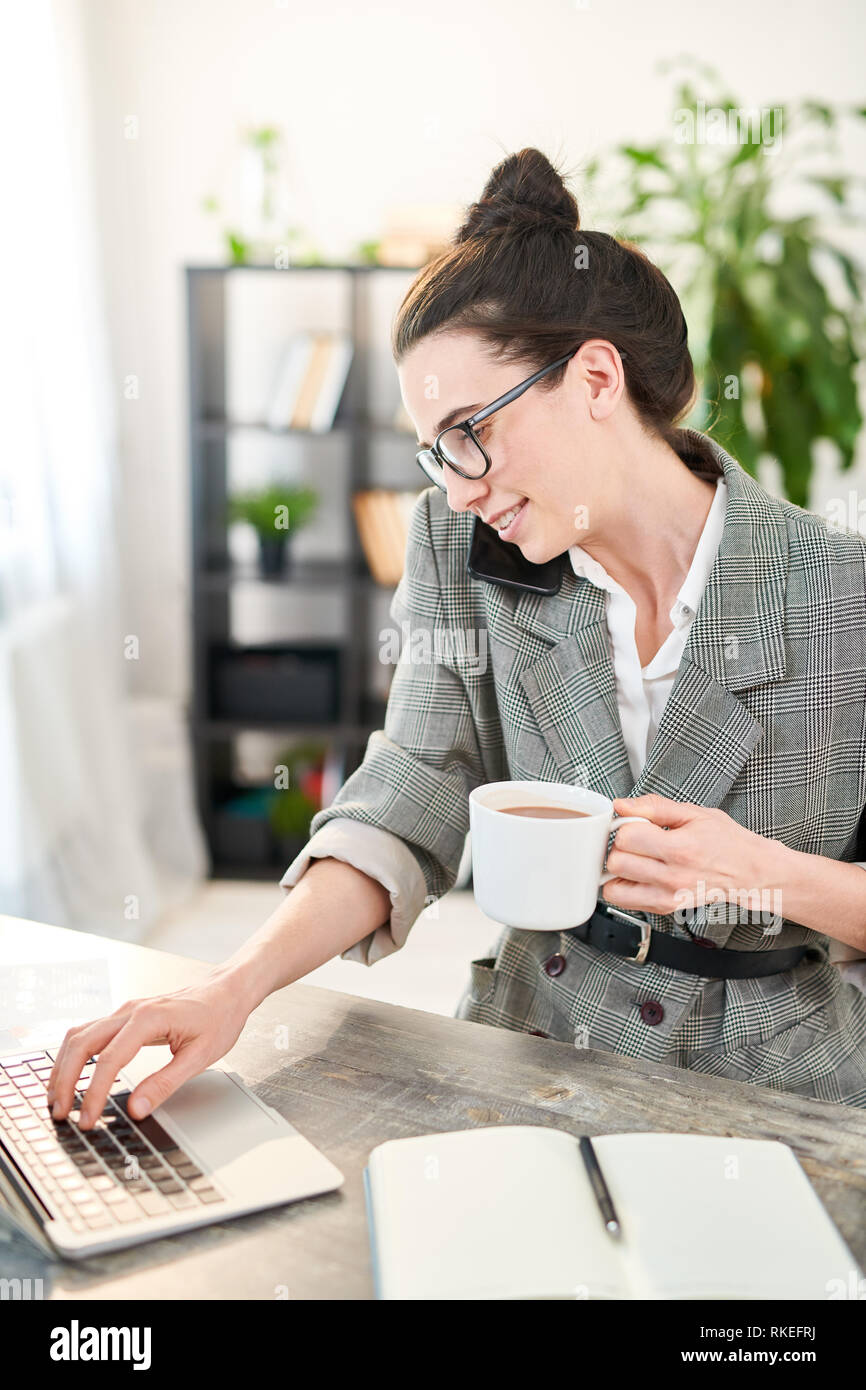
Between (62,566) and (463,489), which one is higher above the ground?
(463,489)

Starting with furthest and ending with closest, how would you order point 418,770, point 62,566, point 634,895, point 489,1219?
point 62,566
point 418,770
point 634,895
point 489,1219

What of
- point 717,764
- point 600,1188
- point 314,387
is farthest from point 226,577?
point 600,1188

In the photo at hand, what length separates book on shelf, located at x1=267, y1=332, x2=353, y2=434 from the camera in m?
3.39

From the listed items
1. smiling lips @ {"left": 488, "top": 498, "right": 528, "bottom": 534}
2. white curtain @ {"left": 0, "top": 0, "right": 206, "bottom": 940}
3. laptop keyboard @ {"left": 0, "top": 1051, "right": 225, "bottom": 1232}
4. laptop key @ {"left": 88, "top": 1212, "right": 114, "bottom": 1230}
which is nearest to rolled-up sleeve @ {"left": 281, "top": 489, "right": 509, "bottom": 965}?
smiling lips @ {"left": 488, "top": 498, "right": 528, "bottom": 534}

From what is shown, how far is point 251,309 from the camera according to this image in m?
3.68

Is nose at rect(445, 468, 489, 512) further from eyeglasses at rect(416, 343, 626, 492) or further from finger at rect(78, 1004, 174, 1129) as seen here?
finger at rect(78, 1004, 174, 1129)

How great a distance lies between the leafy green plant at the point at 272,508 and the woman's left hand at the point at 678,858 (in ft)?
8.55

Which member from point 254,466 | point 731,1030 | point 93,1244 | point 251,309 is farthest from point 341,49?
point 93,1244

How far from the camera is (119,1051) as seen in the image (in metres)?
0.85

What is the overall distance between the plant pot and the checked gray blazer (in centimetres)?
227

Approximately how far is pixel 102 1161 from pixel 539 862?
1.17ft

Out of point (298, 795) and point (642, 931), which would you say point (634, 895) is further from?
point (298, 795)

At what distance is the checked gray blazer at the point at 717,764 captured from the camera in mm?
1159

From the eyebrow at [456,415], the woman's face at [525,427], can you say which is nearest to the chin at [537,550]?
the woman's face at [525,427]
